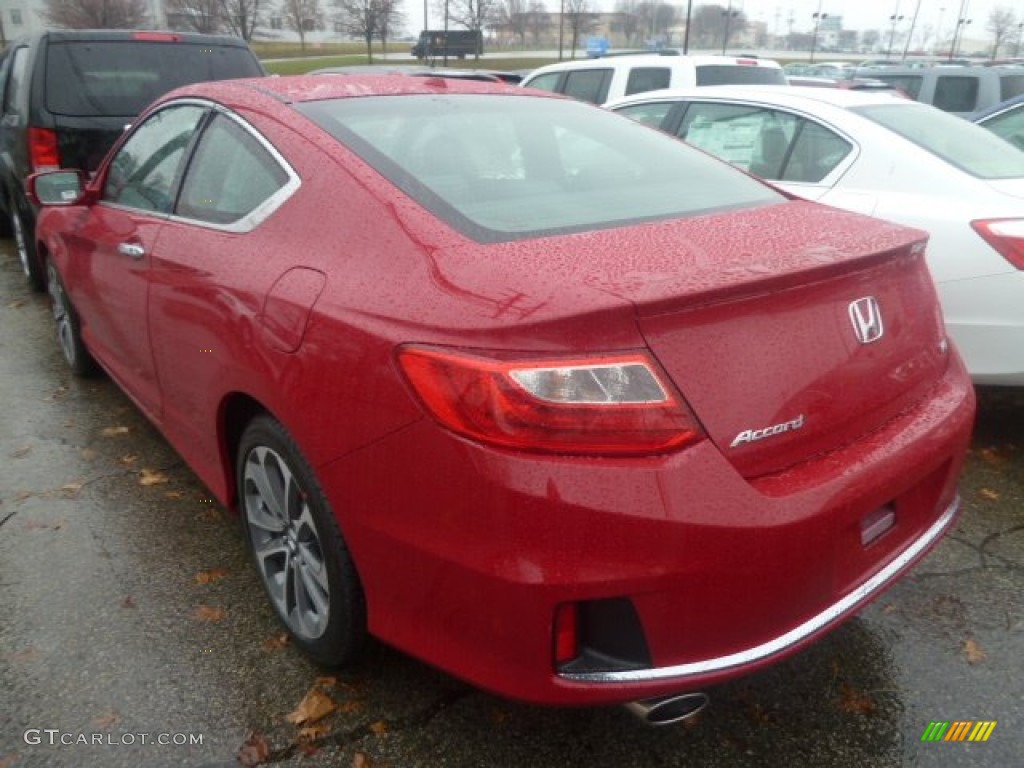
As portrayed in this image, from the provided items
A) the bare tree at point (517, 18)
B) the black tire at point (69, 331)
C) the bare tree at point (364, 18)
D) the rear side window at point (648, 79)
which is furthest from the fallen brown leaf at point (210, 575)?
the bare tree at point (517, 18)

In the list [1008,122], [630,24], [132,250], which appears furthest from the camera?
Answer: [630,24]

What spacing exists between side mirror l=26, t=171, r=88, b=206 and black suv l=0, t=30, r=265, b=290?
217cm

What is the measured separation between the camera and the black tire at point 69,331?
4383 millimetres

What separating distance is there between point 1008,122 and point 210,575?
6.91 m

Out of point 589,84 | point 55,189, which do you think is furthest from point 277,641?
point 589,84

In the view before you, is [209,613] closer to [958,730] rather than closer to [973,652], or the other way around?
[958,730]

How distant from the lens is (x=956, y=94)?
11.9m

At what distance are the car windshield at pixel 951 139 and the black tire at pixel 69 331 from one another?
13.7 feet

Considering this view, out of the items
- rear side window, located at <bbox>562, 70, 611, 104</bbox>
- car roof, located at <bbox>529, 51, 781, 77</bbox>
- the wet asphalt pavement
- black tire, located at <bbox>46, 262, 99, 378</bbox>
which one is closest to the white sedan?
the wet asphalt pavement

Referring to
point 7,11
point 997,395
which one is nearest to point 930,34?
point 7,11

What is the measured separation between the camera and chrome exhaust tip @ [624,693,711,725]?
1738mm

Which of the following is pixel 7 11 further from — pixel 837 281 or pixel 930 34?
pixel 930 34

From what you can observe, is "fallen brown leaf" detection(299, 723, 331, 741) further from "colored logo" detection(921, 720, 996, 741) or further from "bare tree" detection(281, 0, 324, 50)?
"bare tree" detection(281, 0, 324, 50)

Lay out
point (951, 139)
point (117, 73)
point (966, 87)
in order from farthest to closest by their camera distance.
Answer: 1. point (966, 87)
2. point (117, 73)
3. point (951, 139)
